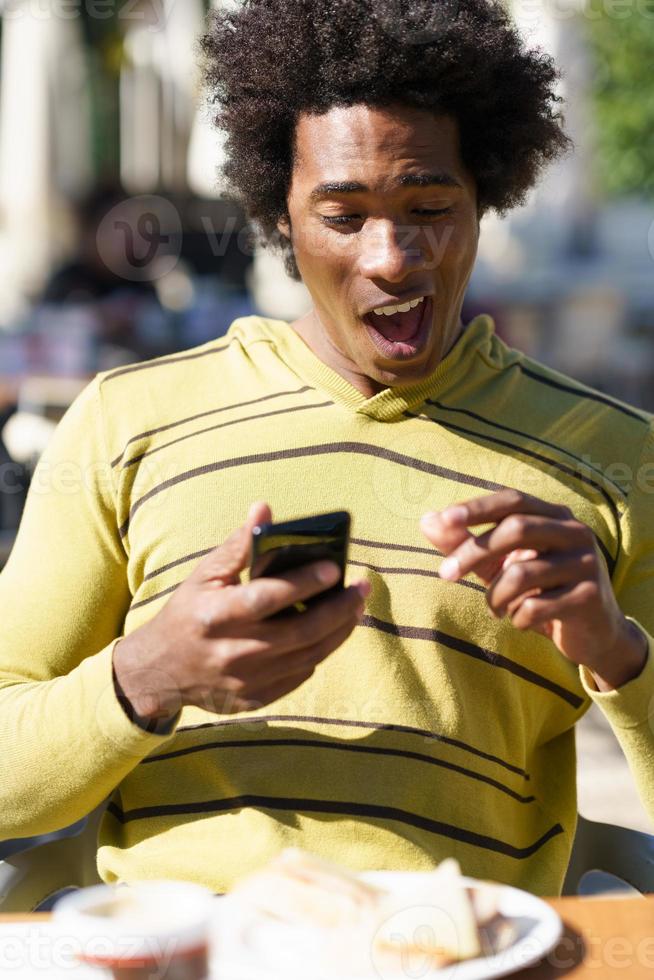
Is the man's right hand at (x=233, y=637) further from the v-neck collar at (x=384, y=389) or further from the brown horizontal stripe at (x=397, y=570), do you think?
the v-neck collar at (x=384, y=389)

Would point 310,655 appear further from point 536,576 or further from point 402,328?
point 402,328

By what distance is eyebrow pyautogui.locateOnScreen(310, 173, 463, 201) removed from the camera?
1.91 m

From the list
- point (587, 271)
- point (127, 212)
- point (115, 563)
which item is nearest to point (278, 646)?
point (115, 563)

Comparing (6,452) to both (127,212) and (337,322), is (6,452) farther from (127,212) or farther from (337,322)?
(127,212)

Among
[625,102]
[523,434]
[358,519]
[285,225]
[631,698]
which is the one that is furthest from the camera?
[625,102]

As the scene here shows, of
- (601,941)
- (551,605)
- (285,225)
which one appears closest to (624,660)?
(551,605)

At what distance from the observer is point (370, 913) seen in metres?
1.23

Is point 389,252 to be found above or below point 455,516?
above

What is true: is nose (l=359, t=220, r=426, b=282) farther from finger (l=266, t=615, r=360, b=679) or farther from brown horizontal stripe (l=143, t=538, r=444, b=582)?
finger (l=266, t=615, r=360, b=679)

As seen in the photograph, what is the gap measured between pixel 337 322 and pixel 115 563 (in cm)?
55

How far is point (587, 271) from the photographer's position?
18.6 meters

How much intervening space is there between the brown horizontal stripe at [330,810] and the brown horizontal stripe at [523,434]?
24.2 inches

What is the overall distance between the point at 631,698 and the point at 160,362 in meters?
1.00

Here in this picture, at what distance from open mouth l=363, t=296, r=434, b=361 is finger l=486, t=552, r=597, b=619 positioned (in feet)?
1.80
